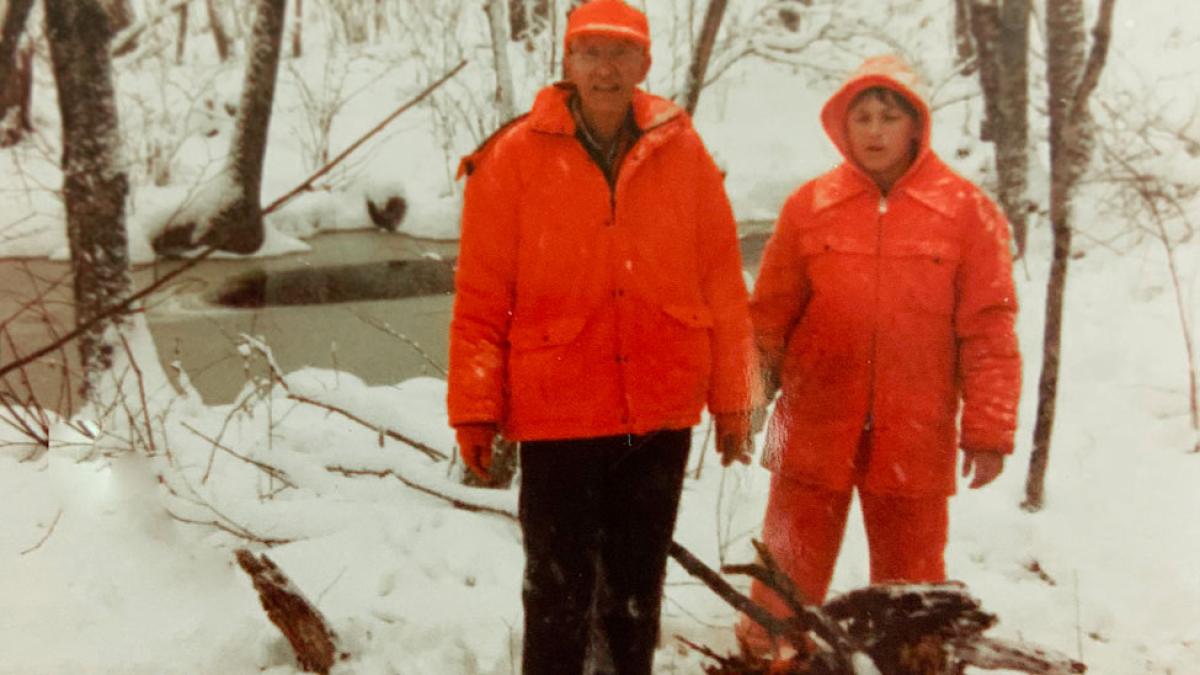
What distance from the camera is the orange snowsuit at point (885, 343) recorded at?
2346 mm

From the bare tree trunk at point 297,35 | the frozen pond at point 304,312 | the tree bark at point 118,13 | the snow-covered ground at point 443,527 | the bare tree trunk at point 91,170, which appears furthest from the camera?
the bare tree trunk at point 297,35

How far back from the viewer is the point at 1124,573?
3018 millimetres

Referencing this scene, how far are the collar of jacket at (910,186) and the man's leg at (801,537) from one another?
2.23ft

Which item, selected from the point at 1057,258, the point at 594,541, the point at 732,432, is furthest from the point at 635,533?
the point at 1057,258

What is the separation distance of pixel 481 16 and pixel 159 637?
5.52 meters

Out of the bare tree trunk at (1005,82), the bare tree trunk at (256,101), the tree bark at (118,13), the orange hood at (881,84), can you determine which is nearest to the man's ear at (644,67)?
the orange hood at (881,84)

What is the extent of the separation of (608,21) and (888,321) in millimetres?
931

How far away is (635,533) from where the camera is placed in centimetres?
214

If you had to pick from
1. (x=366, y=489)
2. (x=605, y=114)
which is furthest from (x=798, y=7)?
(x=605, y=114)

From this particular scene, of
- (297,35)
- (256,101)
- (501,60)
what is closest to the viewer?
(501,60)

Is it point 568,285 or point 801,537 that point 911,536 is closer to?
point 801,537

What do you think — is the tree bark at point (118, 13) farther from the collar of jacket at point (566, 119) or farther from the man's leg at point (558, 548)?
the man's leg at point (558, 548)

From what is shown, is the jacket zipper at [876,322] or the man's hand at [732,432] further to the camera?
the jacket zipper at [876,322]

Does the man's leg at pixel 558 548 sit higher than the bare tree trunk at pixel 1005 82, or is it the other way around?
the bare tree trunk at pixel 1005 82
